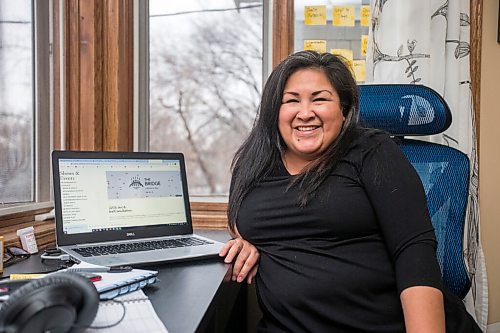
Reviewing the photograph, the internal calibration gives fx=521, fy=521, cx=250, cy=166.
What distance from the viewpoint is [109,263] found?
118 centimetres

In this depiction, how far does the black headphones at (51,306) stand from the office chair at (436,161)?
3.34 feet

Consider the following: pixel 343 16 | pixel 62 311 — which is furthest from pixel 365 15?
pixel 62 311

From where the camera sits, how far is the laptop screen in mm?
1389

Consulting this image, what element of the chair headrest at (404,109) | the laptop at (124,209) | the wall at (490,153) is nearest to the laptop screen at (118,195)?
the laptop at (124,209)

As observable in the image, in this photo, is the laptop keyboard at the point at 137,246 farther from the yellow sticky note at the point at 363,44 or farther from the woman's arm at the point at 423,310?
the yellow sticky note at the point at 363,44

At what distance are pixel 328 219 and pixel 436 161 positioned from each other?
456 mm

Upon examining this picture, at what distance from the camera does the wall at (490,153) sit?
2.08m

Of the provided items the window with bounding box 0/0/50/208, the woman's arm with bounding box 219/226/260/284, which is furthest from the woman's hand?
the window with bounding box 0/0/50/208

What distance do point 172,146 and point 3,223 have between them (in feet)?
2.59

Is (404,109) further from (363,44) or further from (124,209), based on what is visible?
(124,209)

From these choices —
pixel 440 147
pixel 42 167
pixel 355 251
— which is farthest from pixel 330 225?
pixel 42 167

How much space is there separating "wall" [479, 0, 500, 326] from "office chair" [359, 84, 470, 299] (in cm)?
71

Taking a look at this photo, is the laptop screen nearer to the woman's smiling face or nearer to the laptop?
the laptop

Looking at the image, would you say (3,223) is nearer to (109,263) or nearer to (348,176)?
(109,263)
